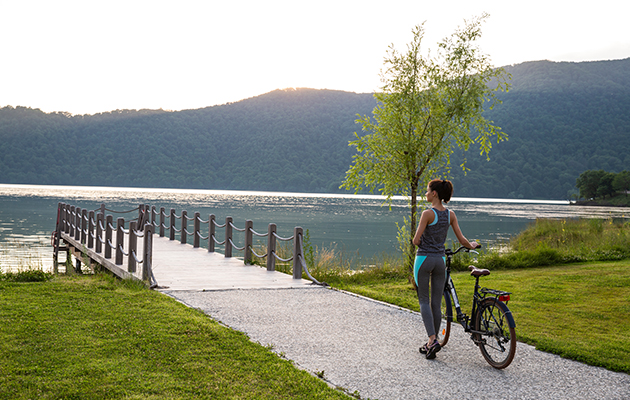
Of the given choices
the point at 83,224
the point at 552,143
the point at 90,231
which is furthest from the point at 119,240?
the point at 552,143

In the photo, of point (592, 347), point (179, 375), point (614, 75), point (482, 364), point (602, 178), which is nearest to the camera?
point (179, 375)

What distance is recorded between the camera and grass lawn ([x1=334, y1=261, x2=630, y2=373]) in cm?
649

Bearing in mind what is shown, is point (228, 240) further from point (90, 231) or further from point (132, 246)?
point (90, 231)

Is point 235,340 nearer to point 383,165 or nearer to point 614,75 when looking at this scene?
point 383,165

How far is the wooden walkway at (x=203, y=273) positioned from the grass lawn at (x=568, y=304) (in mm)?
1890

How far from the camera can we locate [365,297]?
9586 mm

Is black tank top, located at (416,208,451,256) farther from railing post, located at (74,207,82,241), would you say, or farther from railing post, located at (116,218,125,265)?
railing post, located at (74,207,82,241)

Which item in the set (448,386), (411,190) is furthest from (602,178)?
(448,386)

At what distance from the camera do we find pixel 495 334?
5.54 meters

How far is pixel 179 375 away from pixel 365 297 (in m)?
5.21

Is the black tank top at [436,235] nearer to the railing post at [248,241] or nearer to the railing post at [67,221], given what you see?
the railing post at [248,241]

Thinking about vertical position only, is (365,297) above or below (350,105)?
below

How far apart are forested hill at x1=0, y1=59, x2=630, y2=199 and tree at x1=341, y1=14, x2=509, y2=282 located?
4296 inches

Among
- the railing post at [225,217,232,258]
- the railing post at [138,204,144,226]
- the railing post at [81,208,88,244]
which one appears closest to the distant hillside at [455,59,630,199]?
the railing post at [138,204,144,226]
